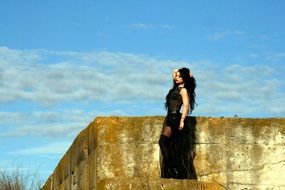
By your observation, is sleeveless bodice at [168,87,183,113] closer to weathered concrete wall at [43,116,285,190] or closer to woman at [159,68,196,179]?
woman at [159,68,196,179]

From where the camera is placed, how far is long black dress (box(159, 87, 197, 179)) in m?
7.83

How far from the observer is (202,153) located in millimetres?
8055

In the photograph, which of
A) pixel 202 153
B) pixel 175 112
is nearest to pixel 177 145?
pixel 202 153

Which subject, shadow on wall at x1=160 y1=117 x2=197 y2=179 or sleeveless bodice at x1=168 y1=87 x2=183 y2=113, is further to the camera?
shadow on wall at x1=160 y1=117 x2=197 y2=179

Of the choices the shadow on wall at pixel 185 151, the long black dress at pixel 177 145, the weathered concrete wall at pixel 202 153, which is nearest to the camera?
the weathered concrete wall at pixel 202 153

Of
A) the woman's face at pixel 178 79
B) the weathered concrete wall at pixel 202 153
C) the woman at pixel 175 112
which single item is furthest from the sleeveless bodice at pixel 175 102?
the weathered concrete wall at pixel 202 153

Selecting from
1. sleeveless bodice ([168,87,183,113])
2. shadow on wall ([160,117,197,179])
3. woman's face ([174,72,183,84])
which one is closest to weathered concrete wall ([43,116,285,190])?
shadow on wall ([160,117,197,179])

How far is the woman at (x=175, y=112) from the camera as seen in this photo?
7801mm

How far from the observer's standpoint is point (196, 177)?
796 cm

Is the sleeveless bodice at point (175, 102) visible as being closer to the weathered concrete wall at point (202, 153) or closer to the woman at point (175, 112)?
the woman at point (175, 112)

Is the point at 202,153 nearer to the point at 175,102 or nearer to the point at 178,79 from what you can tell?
the point at 175,102

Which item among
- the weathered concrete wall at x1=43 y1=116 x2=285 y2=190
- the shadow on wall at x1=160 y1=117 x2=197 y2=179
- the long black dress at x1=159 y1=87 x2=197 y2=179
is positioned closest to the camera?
the weathered concrete wall at x1=43 y1=116 x2=285 y2=190

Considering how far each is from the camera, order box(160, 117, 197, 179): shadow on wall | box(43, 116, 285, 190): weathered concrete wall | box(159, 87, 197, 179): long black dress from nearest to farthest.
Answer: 1. box(43, 116, 285, 190): weathered concrete wall
2. box(159, 87, 197, 179): long black dress
3. box(160, 117, 197, 179): shadow on wall

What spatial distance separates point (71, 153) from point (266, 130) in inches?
119
